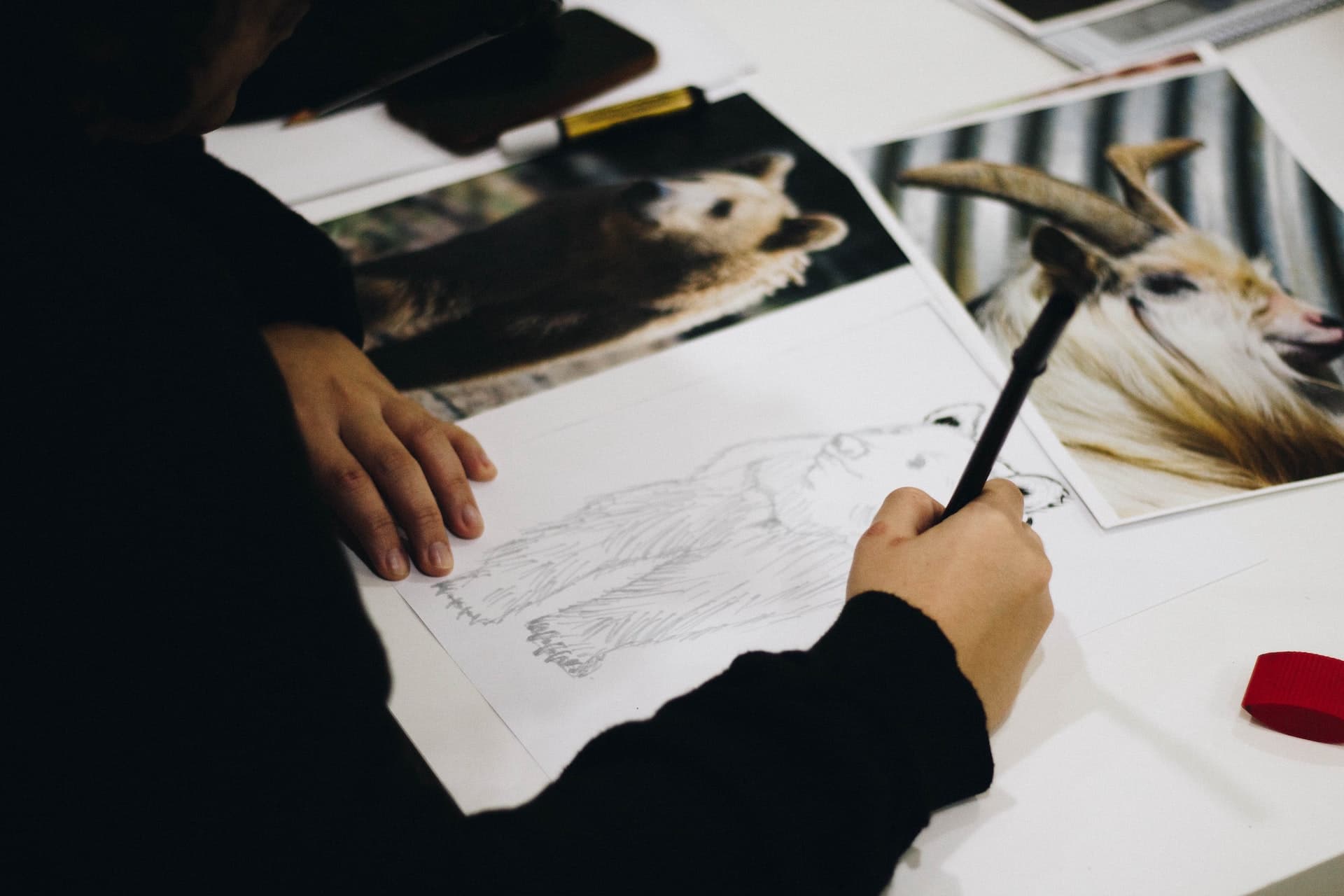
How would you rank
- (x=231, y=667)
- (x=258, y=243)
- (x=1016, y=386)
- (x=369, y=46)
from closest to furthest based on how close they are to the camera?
1. (x=231, y=667)
2. (x=1016, y=386)
3. (x=258, y=243)
4. (x=369, y=46)

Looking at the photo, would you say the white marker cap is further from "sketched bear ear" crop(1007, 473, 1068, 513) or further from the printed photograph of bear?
"sketched bear ear" crop(1007, 473, 1068, 513)

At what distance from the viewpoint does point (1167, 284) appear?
65cm

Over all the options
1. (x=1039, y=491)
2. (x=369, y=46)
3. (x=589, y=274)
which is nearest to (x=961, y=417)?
(x=1039, y=491)

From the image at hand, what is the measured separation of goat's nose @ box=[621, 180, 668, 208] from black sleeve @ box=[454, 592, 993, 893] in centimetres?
44

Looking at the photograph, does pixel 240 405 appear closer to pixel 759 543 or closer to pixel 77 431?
pixel 77 431

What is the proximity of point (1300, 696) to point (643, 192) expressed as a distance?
533 millimetres

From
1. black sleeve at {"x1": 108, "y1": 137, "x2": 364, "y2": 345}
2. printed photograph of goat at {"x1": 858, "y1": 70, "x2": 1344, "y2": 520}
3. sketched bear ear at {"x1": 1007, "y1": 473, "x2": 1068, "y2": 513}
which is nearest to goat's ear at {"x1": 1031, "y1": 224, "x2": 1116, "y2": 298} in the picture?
printed photograph of goat at {"x1": 858, "y1": 70, "x2": 1344, "y2": 520}

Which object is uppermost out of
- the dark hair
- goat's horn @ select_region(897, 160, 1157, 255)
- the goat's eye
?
the dark hair

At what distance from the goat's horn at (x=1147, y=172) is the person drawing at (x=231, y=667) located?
0.42 metres

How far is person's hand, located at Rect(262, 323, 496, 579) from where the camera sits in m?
0.53

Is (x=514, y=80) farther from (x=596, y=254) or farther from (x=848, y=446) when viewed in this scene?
(x=848, y=446)

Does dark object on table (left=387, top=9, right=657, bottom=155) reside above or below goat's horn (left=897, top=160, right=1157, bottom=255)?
above

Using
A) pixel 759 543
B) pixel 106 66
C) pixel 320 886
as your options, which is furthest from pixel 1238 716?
pixel 106 66

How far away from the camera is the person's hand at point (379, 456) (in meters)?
0.53
